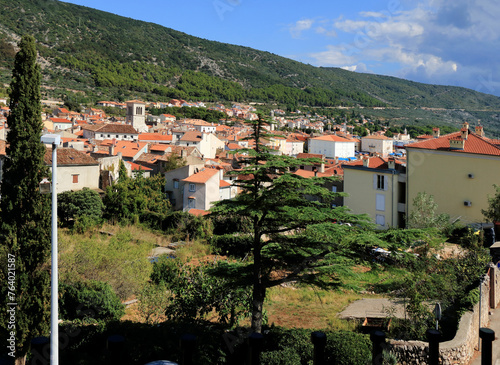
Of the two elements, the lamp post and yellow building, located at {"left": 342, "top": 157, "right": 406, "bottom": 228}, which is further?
yellow building, located at {"left": 342, "top": 157, "right": 406, "bottom": 228}

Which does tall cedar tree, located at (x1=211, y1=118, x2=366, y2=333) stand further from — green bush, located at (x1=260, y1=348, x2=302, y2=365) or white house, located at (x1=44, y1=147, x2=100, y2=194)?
white house, located at (x1=44, y1=147, x2=100, y2=194)

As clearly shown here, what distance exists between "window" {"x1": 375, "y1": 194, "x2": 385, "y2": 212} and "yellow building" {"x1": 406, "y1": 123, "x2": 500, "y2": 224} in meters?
1.69

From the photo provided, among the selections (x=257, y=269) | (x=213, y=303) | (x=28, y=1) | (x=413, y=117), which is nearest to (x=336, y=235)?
(x=257, y=269)

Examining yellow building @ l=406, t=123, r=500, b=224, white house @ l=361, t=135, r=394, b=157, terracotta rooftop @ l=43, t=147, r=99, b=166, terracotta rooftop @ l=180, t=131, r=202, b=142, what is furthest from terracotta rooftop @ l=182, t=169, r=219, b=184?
white house @ l=361, t=135, r=394, b=157

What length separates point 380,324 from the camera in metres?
13.2

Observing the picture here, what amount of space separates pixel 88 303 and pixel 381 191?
2338 centimetres

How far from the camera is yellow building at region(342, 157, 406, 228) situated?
31.5m

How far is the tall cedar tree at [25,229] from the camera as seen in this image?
1010 cm

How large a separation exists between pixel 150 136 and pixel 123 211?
1699 inches

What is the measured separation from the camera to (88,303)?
13375mm

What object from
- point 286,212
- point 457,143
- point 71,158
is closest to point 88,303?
point 286,212

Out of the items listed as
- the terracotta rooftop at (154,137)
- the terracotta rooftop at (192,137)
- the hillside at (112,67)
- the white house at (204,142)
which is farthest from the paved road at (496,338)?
the hillside at (112,67)

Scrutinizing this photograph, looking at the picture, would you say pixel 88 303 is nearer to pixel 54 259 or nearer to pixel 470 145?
pixel 54 259

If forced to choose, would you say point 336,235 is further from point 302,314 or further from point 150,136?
point 150,136
